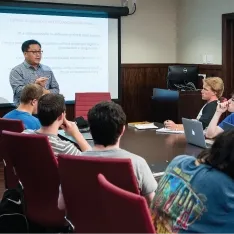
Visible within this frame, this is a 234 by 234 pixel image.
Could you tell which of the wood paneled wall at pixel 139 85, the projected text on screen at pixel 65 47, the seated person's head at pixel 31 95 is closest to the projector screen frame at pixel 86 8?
the projected text on screen at pixel 65 47

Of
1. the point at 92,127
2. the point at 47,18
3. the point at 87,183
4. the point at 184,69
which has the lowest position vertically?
the point at 87,183

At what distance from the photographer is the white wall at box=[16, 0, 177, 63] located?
24.8 ft

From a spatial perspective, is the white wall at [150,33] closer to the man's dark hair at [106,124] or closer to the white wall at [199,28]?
the white wall at [199,28]

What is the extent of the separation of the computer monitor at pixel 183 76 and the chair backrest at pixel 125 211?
574 cm

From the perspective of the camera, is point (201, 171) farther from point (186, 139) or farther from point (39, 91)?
point (39, 91)

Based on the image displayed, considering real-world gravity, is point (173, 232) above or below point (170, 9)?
below

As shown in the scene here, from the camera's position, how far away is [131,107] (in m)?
7.77

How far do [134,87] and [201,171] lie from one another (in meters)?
6.15

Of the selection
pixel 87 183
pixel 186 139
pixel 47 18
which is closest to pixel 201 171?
Result: pixel 87 183

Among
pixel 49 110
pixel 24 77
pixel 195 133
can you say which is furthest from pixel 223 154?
pixel 24 77

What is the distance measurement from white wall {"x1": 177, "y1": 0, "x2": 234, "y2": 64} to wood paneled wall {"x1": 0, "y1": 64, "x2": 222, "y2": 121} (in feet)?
1.60

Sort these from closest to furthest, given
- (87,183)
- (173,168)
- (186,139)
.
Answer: (173,168)
(87,183)
(186,139)

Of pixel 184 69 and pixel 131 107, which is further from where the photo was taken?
pixel 131 107

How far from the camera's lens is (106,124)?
7.32ft
